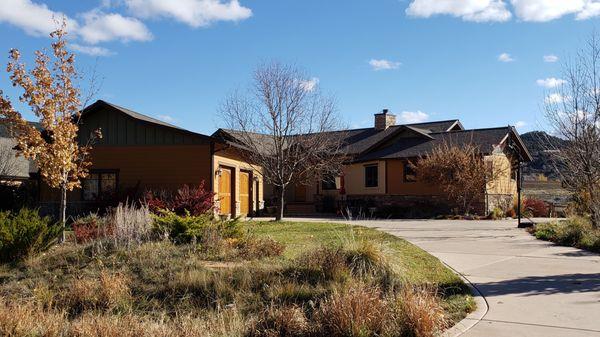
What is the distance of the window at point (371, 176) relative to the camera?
3269 centimetres

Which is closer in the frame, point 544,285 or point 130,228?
point 544,285

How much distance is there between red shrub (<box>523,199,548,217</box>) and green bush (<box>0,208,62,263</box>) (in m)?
24.0

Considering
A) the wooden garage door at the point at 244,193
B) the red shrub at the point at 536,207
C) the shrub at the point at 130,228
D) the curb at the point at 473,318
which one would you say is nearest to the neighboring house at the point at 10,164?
the wooden garage door at the point at 244,193

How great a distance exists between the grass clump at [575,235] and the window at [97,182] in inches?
608

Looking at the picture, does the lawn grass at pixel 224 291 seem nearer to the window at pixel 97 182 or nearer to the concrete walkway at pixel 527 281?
the concrete walkway at pixel 527 281

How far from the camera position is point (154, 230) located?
1143 cm

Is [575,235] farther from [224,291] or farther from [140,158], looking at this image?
[140,158]

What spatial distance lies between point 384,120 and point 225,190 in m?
16.8

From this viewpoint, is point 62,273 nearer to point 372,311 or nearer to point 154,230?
point 154,230

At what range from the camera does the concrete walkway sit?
6.52 metres

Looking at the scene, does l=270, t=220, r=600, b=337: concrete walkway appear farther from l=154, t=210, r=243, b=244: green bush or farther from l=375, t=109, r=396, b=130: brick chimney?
l=375, t=109, r=396, b=130: brick chimney

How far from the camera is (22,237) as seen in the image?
34.6 feet

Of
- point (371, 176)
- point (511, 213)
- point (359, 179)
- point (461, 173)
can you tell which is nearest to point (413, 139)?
point (371, 176)

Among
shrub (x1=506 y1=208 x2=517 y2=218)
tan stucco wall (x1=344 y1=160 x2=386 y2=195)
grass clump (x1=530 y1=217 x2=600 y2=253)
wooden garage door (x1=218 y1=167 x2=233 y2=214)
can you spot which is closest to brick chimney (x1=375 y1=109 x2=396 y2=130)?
tan stucco wall (x1=344 y1=160 x2=386 y2=195)
